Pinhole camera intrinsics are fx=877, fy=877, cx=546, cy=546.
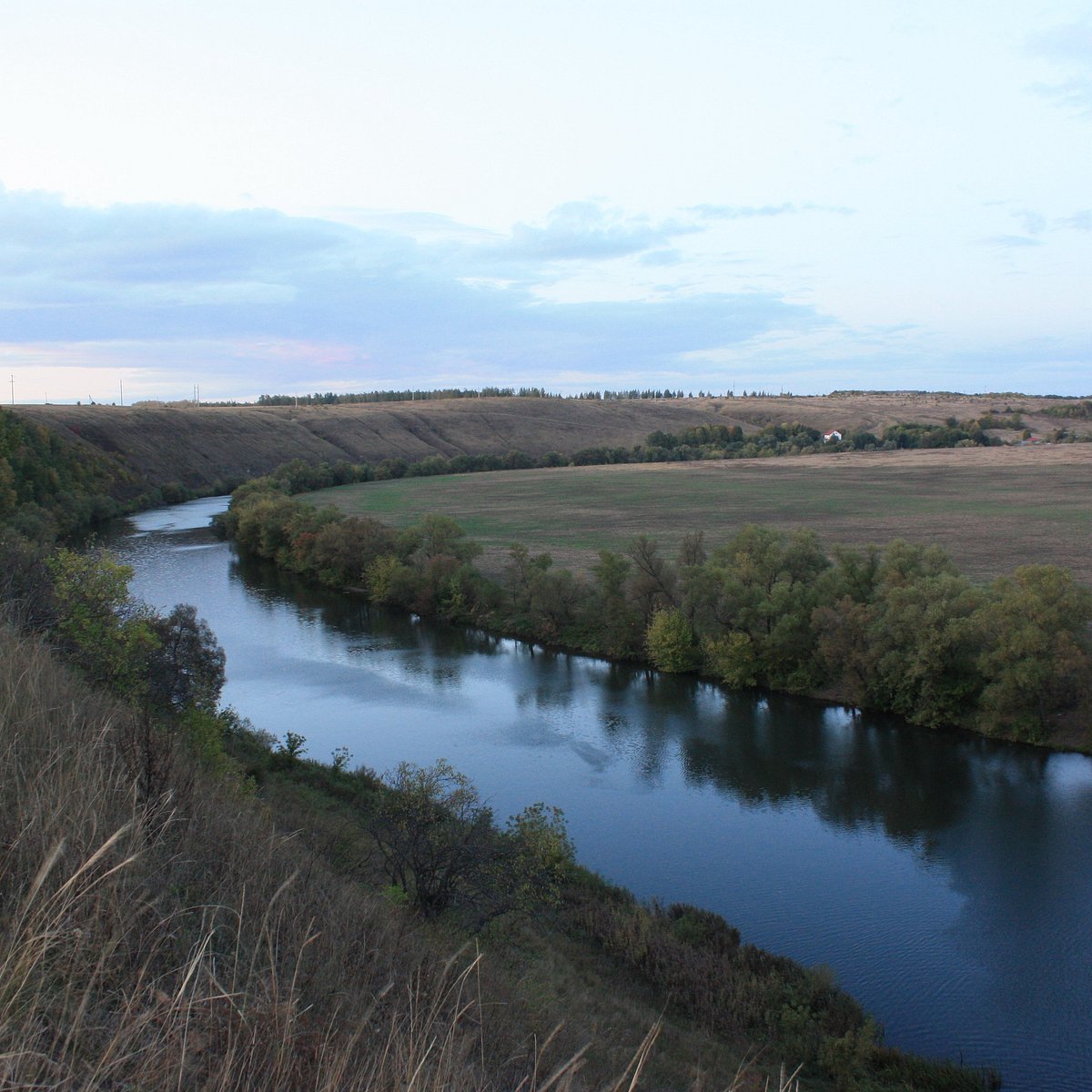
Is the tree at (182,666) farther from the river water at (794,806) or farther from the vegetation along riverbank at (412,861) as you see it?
the river water at (794,806)

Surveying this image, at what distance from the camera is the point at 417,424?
4926 inches

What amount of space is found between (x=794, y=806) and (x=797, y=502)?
156 feet

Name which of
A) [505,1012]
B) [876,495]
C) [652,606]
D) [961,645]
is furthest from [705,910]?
[876,495]

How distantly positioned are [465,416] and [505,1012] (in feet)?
415

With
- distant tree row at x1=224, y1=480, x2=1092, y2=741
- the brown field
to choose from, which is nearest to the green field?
distant tree row at x1=224, y1=480, x2=1092, y2=741

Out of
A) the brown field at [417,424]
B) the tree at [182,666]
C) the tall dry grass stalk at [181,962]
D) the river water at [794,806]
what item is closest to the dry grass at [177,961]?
the tall dry grass stalk at [181,962]

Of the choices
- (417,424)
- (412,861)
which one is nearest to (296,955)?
(412,861)

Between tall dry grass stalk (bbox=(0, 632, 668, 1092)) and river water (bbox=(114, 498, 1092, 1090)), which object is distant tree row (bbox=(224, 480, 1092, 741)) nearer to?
river water (bbox=(114, 498, 1092, 1090))

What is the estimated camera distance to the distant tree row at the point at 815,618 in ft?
78.0

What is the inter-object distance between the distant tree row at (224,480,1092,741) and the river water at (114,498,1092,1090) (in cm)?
106

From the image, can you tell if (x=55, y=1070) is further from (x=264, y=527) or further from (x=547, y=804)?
(x=264, y=527)

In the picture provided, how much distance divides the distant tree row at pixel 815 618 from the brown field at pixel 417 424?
6015cm

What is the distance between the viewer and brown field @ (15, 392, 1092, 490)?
91625mm

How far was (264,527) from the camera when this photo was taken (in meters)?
52.6
